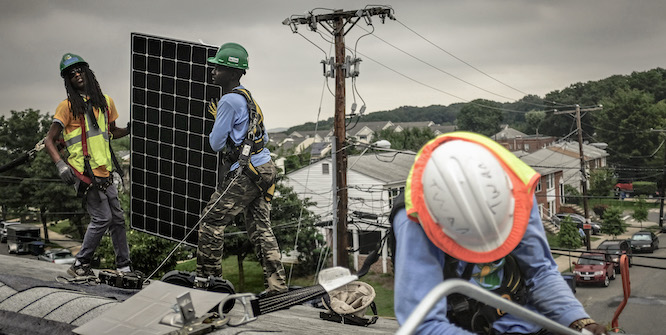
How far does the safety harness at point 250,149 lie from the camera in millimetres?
4477

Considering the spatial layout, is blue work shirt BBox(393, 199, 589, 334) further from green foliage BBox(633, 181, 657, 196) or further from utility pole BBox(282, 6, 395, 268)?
green foliage BBox(633, 181, 657, 196)

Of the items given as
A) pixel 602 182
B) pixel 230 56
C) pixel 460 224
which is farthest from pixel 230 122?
pixel 602 182

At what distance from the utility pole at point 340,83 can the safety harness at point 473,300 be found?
16397 millimetres

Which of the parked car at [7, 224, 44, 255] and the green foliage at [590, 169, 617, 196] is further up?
the green foliage at [590, 169, 617, 196]

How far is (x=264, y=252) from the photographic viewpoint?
4621mm

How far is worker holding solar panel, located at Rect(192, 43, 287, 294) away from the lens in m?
4.44

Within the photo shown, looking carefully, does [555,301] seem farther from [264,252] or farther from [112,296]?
[112,296]

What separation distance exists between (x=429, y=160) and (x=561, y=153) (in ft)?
198

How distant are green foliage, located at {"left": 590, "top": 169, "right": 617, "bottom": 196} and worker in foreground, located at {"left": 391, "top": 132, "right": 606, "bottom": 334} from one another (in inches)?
1942

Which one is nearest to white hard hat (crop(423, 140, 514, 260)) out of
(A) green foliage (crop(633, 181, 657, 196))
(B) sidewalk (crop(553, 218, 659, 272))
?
(B) sidewalk (crop(553, 218, 659, 272))

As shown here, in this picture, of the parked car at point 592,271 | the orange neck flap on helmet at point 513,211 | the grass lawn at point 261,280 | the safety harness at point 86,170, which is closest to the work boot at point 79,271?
the safety harness at point 86,170

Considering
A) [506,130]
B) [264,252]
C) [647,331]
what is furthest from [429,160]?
[506,130]

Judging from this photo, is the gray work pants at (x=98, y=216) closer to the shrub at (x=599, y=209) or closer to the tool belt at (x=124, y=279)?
the tool belt at (x=124, y=279)

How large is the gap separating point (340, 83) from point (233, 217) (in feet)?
50.4
